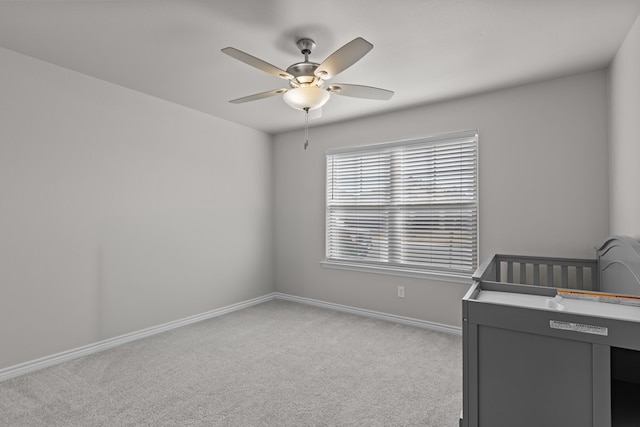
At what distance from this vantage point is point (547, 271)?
2.73m

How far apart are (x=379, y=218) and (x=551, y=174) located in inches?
65.7

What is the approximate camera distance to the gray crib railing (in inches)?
101

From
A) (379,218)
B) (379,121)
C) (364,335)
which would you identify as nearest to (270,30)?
(379,121)

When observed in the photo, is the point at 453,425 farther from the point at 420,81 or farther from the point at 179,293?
the point at 179,293

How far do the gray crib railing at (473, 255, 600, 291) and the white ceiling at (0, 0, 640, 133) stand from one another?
148cm

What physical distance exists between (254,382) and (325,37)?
7.63ft

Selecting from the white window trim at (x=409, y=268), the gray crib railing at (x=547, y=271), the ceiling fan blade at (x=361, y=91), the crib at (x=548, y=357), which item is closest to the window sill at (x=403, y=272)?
the white window trim at (x=409, y=268)

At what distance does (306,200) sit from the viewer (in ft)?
14.5

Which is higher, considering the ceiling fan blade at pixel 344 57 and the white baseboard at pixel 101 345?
the ceiling fan blade at pixel 344 57

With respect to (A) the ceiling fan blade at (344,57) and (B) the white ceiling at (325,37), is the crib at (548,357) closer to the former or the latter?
(A) the ceiling fan blade at (344,57)

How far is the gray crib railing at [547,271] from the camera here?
8.43 ft

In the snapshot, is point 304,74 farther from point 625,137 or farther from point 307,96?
point 625,137

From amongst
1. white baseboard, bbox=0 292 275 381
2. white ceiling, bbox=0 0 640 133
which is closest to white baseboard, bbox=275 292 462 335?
white baseboard, bbox=0 292 275 381

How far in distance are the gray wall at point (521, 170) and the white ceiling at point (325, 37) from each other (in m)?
0.22
